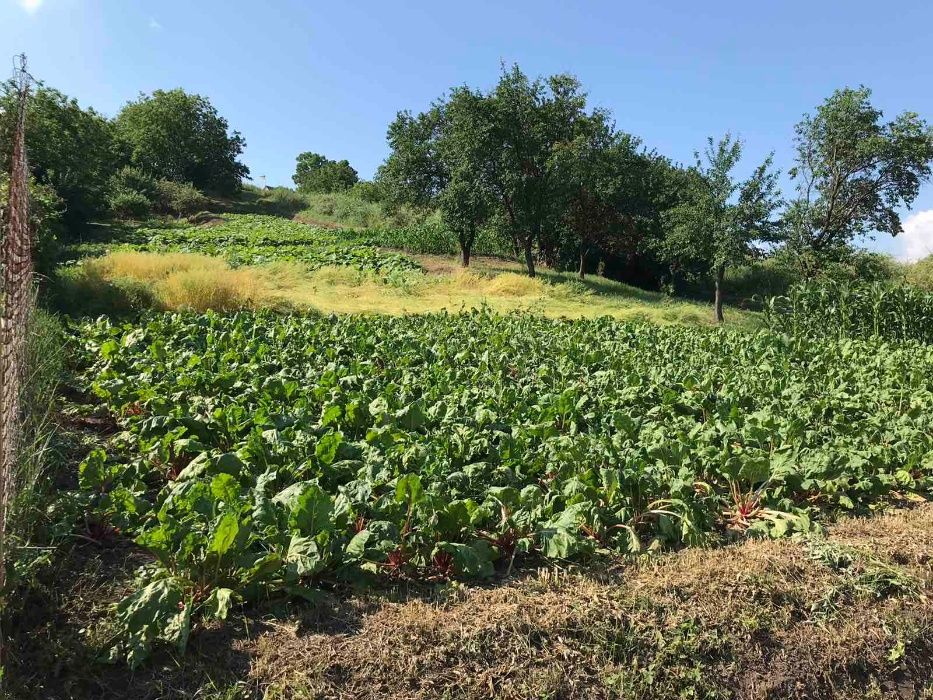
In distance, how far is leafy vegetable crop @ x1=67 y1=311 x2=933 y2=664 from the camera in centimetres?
294

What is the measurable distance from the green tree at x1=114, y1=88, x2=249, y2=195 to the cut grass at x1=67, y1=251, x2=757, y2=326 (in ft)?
103

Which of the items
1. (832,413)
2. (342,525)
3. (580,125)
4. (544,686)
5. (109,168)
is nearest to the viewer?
(544,686)

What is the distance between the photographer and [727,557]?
325 cm

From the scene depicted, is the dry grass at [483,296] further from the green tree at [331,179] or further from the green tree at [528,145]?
the green tree at [331,179]

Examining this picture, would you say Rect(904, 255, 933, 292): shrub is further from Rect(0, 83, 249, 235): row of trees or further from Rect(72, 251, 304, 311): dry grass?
Rect(0, 83, 249, 235): row of trees

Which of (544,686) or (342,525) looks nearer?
(544,686)

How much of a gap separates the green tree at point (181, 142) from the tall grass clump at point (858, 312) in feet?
143

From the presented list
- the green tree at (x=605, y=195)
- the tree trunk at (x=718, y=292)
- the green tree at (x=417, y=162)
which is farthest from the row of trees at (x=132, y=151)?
the tree trunk at (x=718, y=292)

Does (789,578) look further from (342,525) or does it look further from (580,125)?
(580,125)

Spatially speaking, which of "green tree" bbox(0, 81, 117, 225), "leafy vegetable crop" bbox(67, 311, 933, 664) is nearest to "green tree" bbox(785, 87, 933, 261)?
"leafy vegetable crop" bbox(67, 311, 933, 664)

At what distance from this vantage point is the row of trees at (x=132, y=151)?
26719mm

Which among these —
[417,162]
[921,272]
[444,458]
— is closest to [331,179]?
[417,162]

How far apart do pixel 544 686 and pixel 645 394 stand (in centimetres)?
401

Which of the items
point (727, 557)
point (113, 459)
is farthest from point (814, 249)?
point (113, 459)
